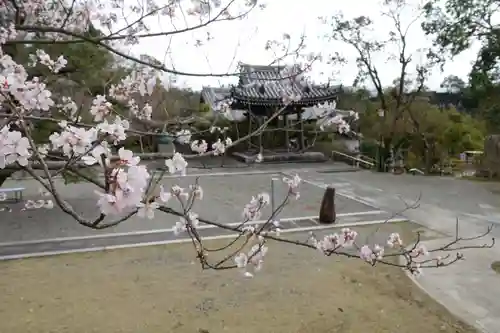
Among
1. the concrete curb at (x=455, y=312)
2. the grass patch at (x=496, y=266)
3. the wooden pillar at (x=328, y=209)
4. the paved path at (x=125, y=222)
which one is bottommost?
the concrete curb at (x=455, y=312)

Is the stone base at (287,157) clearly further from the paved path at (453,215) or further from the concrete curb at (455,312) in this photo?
the concrete curb at (455,312)

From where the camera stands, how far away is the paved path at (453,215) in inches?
164

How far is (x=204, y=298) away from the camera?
13.8ft

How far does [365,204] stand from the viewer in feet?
Answer: 29.1

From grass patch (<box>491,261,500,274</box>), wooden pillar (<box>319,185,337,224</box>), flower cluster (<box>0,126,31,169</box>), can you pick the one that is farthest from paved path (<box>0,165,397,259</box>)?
flower cluster (<box>0,126,31,169</box>)

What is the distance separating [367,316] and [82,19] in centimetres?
330

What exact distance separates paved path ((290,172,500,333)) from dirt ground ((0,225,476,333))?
282 millimetres

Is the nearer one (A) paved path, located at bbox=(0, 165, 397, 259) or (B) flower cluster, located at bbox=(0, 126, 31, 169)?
(B) flower cluster, located at bbox=(0, 126, 31, 169)

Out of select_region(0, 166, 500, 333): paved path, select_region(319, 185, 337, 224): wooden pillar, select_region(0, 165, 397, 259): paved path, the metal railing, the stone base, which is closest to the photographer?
select_region(0, 166, 500, 333): paved path

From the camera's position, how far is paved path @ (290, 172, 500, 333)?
164 inches

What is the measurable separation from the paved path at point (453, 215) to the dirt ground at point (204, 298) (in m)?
0.28

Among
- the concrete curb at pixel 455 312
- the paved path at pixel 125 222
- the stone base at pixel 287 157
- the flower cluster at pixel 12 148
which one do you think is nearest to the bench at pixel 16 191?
the paved path at pixel 125 222

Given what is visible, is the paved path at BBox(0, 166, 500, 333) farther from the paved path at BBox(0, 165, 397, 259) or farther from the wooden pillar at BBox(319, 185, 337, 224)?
the wooden pillar at BBox(319, 185, 337, 224)

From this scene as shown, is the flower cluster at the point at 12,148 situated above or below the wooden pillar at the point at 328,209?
above
